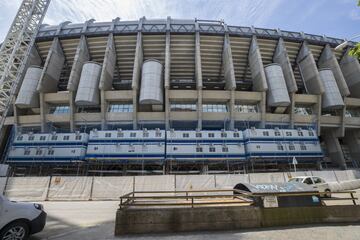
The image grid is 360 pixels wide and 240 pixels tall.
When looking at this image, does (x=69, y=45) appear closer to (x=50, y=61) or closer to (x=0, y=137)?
(x=50, y=61)

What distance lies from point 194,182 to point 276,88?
822 inches

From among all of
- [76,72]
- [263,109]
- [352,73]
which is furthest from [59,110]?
[352,73]

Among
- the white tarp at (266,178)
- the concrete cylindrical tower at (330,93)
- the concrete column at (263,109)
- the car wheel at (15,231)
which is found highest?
the concrete cylindrical tower at (330,93)

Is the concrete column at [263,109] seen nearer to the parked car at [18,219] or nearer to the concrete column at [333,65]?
the concrete column at [333,65]

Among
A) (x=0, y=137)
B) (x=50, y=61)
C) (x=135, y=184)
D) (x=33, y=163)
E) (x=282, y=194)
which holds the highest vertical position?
(x=50, y=61)

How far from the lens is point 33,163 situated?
2773 centimetres

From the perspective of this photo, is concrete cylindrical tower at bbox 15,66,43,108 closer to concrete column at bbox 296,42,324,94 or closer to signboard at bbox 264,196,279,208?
signboard at bbox 264,196,279,208

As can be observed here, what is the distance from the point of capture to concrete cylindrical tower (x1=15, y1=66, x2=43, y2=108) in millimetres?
29766

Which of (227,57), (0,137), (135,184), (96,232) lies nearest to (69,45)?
(0,137)

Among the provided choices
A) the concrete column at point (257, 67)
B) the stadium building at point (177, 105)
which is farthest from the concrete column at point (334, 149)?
the concrete column at point (257, 67)

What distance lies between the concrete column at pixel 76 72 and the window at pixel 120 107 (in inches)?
207

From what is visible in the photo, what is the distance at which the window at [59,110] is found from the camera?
3159 centimetres

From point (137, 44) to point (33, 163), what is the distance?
2286 cm

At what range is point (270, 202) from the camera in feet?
23.5
